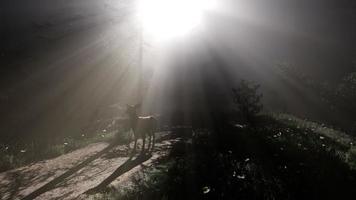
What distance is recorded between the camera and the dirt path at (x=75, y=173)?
37.4 feet

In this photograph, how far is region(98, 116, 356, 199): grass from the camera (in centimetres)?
1013

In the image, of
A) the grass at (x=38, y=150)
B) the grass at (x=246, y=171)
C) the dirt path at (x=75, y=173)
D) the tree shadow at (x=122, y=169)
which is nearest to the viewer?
the grass at (x=246, y=171)

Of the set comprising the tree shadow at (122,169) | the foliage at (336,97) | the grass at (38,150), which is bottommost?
the grass at (38,150)

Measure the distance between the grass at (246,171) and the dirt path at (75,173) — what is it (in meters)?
0.89

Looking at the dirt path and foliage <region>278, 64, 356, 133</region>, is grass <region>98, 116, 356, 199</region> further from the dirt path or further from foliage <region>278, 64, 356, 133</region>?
foliage <region>278, 64, 356, 133</region>

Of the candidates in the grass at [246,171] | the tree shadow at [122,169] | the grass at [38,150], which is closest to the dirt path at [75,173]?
the tree shadow at [122,169]

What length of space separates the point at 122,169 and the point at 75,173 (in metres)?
2.25

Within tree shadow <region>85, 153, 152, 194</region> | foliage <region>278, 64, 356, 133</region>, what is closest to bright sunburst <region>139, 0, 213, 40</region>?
foliage <region>278, 64, 356, 133</region>

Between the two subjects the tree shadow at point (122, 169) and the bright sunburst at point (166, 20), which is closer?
the tree shadow at point (122, 169)

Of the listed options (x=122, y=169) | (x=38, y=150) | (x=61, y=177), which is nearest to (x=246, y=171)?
(x=122, y=169)

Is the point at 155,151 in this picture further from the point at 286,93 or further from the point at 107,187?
the point at 286,93

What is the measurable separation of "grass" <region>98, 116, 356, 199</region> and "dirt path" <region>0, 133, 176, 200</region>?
89 centimetres

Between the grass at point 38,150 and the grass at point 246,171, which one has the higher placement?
the grass at point 246,171

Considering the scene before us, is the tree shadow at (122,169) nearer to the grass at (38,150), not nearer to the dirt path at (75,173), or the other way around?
Result: the dirt path at (75,173)
